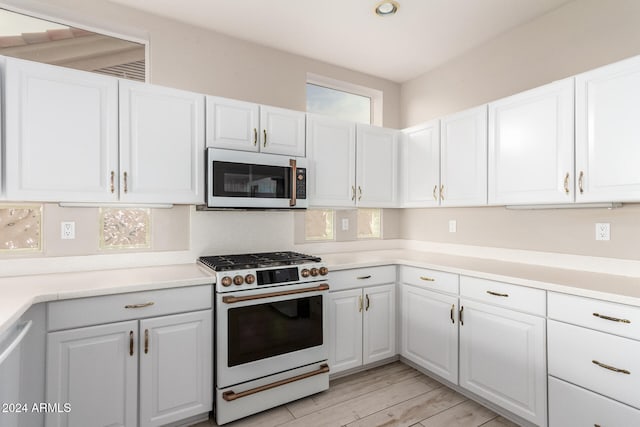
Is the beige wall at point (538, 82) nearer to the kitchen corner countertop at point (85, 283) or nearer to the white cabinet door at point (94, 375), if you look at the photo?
the kitchen corner countertop at point (85, 283)

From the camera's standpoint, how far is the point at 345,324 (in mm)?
2586

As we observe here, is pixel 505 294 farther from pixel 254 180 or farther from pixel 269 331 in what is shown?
pixel 254 180

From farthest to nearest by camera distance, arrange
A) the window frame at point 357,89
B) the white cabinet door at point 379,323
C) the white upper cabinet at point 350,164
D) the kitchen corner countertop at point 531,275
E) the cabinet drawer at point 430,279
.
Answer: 1. the window frame at point 357,89
2. the white upper cabinet at point 350,164
3. the white cabinet door at point 379,323
4. the cabinet drawer at point 430,279
5. the kitchen corner countertop at point 531,275

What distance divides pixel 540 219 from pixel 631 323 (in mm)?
1070

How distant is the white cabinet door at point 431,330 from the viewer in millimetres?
2393

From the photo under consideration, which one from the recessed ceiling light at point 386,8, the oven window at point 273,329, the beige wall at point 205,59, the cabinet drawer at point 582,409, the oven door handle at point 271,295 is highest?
the recessed ceiling light at point 386,8

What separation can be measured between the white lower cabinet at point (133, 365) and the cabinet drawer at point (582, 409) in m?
1.97

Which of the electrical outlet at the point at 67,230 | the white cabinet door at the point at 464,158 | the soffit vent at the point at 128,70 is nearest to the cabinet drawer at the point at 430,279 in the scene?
the white cabinet door at the point at 464,158

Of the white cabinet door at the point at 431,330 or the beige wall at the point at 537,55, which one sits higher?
the beige wall at the point at 537,55

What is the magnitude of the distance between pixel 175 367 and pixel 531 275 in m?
2.22

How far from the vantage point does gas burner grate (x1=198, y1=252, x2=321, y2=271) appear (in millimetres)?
2113

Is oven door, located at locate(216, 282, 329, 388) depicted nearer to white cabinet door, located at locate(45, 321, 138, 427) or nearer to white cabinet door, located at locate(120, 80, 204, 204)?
white cabinet door, located at locate(45, 321, 138, 427)

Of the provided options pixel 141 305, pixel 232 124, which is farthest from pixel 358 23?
pixel 141 305

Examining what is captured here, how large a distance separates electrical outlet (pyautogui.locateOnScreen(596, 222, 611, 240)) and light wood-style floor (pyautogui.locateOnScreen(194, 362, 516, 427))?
1.32m
